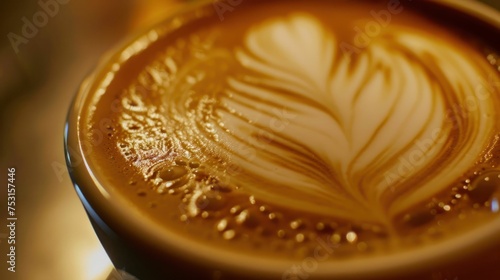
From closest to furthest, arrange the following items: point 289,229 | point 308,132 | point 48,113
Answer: point 289,229, point 308,132, point 48,113

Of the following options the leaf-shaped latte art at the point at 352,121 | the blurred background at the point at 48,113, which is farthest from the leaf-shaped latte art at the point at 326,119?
the blurred background at the point at 48,113

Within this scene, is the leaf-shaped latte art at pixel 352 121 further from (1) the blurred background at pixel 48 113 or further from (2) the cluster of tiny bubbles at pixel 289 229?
(1) the blurred background at pixel 48 113

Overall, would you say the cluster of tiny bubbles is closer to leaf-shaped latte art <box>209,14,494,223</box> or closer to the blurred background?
leaf-shaped latte art <box>209,14,494,223</box>

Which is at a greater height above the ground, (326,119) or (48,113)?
(326,119)

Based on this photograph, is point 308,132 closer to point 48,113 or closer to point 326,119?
point 326,119

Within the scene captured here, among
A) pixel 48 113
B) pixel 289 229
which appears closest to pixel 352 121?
pixel 289 229
